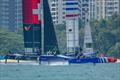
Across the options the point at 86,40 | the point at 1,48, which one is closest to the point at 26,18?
the point at 86,40

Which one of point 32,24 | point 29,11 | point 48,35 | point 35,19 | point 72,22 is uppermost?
point 29,11

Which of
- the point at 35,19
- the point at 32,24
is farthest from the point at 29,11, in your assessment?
the point at 32,24

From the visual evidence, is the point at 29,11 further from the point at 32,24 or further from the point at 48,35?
the point at 48,35

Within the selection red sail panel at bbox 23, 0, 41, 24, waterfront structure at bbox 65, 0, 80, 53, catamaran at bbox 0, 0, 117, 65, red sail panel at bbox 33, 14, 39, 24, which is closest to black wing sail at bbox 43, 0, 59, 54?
catamaran at bbox 0, 0, 117, 65

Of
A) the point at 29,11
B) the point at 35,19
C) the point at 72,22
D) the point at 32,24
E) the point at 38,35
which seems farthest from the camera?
the point at 72,22

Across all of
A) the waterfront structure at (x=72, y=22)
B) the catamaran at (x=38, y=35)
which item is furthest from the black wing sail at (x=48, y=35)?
the waterfront structure at (x=72, y=22)

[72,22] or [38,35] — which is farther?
[72,22]

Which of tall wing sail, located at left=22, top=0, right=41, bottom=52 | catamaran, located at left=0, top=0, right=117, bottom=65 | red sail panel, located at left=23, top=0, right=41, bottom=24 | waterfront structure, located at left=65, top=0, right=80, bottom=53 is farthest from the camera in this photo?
waterfront structure, located at left=65, top=0, right=80, bottom=53

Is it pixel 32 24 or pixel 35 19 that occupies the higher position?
pixel 35 19

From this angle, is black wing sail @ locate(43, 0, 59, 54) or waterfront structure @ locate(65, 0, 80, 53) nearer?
black wing sail @ locate(43, 0, 59, 54)

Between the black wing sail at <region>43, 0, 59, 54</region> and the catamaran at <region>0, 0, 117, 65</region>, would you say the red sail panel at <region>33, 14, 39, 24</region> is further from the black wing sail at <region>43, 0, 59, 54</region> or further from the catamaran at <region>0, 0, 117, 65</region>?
the black wing sail at <region>43, 0, 59, 54</region>

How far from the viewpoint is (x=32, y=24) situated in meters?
132

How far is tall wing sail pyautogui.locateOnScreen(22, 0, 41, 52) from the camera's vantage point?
434 ft

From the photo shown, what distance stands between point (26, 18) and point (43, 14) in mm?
3620
